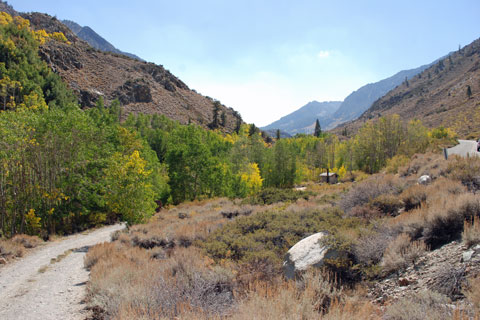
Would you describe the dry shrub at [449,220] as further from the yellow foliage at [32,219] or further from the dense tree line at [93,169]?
the yellow foliage at [32,219]

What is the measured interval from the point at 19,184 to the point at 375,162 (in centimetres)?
4451

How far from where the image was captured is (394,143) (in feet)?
130

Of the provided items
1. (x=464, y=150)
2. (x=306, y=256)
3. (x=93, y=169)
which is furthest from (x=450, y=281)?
(x=464, y=150)

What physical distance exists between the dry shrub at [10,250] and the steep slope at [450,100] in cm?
7539

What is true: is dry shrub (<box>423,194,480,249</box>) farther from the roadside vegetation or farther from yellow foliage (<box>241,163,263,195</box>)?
yellow foliage (<box>241,163,263,195</box>)

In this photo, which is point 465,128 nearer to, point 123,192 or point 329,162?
point 329,162

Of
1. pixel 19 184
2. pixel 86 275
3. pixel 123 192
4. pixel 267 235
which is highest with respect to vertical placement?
pixel 19 184

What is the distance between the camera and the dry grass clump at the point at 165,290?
4473 millimetres

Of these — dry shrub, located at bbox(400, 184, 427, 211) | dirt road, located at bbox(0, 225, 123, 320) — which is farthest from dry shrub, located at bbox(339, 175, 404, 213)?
dirt road, located at bbox(0, 225, 123, 320)

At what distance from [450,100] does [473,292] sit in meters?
147

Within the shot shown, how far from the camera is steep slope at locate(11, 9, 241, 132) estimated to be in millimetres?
80188

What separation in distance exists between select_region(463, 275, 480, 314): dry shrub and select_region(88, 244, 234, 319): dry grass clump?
11.4 ft

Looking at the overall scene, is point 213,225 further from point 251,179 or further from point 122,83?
point 122,83


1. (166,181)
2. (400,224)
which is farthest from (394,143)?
(400,224)
